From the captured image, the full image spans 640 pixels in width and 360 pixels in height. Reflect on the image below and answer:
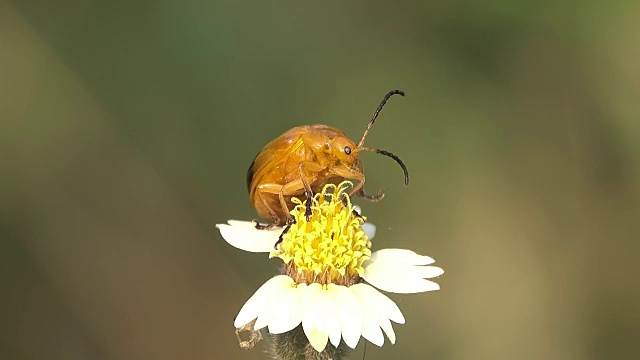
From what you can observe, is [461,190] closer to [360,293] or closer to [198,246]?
[198,246]

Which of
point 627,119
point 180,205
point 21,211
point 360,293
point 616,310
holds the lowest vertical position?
point 616,310

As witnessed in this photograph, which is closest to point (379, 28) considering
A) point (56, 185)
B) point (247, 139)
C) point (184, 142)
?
point (247, 139)

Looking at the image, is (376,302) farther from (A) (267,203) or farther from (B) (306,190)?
(A) (267,203)

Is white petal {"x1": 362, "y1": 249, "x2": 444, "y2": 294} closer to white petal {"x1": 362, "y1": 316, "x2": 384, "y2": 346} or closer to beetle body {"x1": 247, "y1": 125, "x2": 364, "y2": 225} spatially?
white petal {"x1": 362, "y1": 316, "x2": 384, "y2": 346}

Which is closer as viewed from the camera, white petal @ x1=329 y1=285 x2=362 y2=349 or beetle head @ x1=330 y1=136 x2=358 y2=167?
white petal @ x1=329 y1=285 x2=362 y2=349

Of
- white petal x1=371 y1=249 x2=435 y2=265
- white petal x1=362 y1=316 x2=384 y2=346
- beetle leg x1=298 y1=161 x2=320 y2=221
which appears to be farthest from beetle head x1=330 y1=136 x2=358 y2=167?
white petal x1=362 y1=316 x2=384 y2=346
